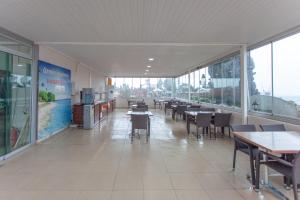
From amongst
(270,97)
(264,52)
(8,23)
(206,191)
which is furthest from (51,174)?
(264,52)

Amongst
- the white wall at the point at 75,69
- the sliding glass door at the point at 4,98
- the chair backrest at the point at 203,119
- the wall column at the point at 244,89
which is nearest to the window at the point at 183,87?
the white wall at the point at 75,69

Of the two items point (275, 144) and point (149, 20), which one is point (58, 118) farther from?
point (275, 144)

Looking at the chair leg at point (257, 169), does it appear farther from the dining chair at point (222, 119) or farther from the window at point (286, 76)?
the dining chair at point (222, 119)

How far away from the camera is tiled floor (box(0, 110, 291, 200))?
317 cm

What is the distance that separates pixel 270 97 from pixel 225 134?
2.44 m

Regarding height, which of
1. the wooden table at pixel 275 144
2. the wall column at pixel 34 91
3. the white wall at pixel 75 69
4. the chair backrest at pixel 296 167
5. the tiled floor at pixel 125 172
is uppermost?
the white wall at pixel 75 69

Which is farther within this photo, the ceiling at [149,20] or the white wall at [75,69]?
the white wall at [75,69]

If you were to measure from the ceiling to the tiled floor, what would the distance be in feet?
8.77

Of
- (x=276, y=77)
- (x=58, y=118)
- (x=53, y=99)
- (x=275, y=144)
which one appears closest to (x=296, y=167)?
(x=275, y=144)

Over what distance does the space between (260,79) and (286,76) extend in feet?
3.59

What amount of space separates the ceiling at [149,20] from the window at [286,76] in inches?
15.0

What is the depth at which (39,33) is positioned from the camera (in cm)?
515

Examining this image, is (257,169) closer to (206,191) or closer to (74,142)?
(206,191)

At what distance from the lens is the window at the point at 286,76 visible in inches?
191
